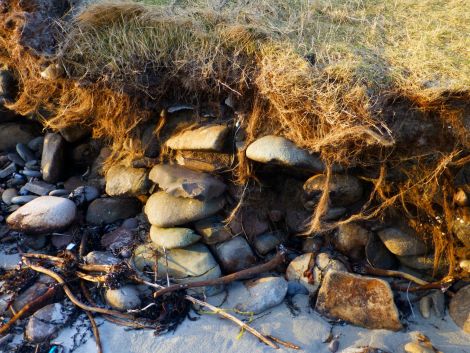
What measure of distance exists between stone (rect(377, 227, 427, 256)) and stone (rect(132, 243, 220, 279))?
1282 mm

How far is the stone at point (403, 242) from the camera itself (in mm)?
3139

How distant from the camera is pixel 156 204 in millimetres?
3447

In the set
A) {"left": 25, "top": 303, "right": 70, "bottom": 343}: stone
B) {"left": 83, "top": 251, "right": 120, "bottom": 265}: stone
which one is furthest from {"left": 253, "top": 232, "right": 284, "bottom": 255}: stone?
{"left": 25, "top": 303, "right": 70, "bottom": 343}: stone

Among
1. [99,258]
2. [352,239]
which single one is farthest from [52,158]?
[352,239]

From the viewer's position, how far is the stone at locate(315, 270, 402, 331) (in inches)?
113

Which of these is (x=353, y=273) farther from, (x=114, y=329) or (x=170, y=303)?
(x=114, y=329)

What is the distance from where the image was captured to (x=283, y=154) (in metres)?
3.05

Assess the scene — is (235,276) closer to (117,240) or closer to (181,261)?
(181,261)

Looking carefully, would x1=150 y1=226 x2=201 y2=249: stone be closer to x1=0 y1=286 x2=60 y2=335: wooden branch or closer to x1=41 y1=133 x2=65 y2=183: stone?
x1=0 y1=286 x2=60 y2=335: wooden branch

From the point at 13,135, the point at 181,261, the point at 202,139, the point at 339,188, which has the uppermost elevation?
the point at 202,139

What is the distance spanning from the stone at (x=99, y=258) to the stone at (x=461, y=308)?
2418mm

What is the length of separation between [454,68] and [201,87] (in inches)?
71.7

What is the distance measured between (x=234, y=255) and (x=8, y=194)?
223 cm

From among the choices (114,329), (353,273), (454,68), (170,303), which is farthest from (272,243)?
(454,68)
